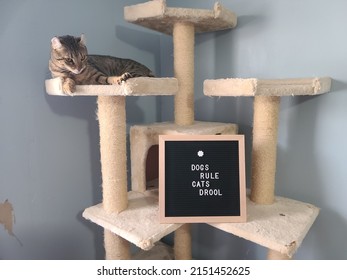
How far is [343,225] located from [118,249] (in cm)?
91

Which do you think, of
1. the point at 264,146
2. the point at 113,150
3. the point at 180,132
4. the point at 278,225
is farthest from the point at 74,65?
the point at 278,225

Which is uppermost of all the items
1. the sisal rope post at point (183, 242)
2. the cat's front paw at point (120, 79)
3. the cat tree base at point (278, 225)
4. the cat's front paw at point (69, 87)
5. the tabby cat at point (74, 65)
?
the tabby cat at point (74, 65)

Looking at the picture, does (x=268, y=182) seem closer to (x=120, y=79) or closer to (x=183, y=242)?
(x=183, y=242)

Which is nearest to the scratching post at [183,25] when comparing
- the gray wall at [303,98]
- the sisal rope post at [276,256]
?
the gray wall at [303,98]

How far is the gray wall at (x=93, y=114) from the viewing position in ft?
3.41

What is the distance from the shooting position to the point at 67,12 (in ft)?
3.80

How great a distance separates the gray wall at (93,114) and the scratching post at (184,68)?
0.18m

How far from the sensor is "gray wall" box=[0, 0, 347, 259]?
3.41 ft

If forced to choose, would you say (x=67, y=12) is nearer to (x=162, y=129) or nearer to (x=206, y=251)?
(x=162, y=129)

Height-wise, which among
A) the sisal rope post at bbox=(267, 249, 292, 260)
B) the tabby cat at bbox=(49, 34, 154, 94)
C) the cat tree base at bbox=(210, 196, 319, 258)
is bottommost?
the sisal rope post at bbox=(267, 249, 292, 260)

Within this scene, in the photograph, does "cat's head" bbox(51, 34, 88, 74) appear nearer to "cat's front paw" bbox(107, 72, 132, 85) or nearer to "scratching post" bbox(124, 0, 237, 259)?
"cat's front paw" bbox(107, 72, 132, 85)

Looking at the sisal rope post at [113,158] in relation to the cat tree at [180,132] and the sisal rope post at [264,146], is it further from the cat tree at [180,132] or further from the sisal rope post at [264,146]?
the sisal rope post at [264,146]

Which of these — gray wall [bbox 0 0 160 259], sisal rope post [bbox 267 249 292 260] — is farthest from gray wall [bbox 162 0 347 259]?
gray wall [bbox 0 0 160 259]
